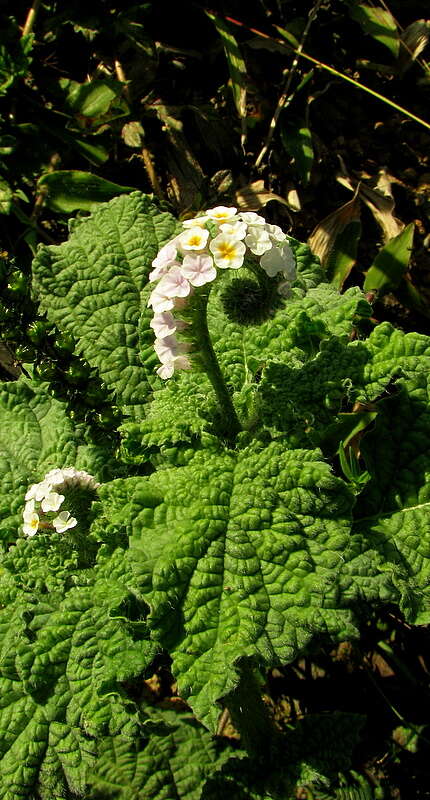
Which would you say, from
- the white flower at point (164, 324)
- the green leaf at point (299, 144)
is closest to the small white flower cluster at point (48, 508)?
the white flower at point (164, 324)

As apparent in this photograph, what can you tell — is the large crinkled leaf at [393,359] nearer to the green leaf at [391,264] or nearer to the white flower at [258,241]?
the white flower at [258,241]

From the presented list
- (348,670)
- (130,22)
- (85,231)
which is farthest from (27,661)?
(130,22)

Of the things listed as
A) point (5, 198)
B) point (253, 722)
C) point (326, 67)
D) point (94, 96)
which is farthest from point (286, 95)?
point (253, 722)

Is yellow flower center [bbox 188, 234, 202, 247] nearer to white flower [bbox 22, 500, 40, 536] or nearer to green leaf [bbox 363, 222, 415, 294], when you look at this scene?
white flower [bbox 22, 500, 40, 536]

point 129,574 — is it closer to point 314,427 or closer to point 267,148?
point 314,427

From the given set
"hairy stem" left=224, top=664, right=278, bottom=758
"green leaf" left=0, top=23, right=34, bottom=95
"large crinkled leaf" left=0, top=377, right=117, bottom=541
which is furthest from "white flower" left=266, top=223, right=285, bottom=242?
"green leaf" left=0, top=23, right=34, bottom=95

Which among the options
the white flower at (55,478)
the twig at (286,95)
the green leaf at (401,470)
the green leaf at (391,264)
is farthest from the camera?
the twig at (286,95)
